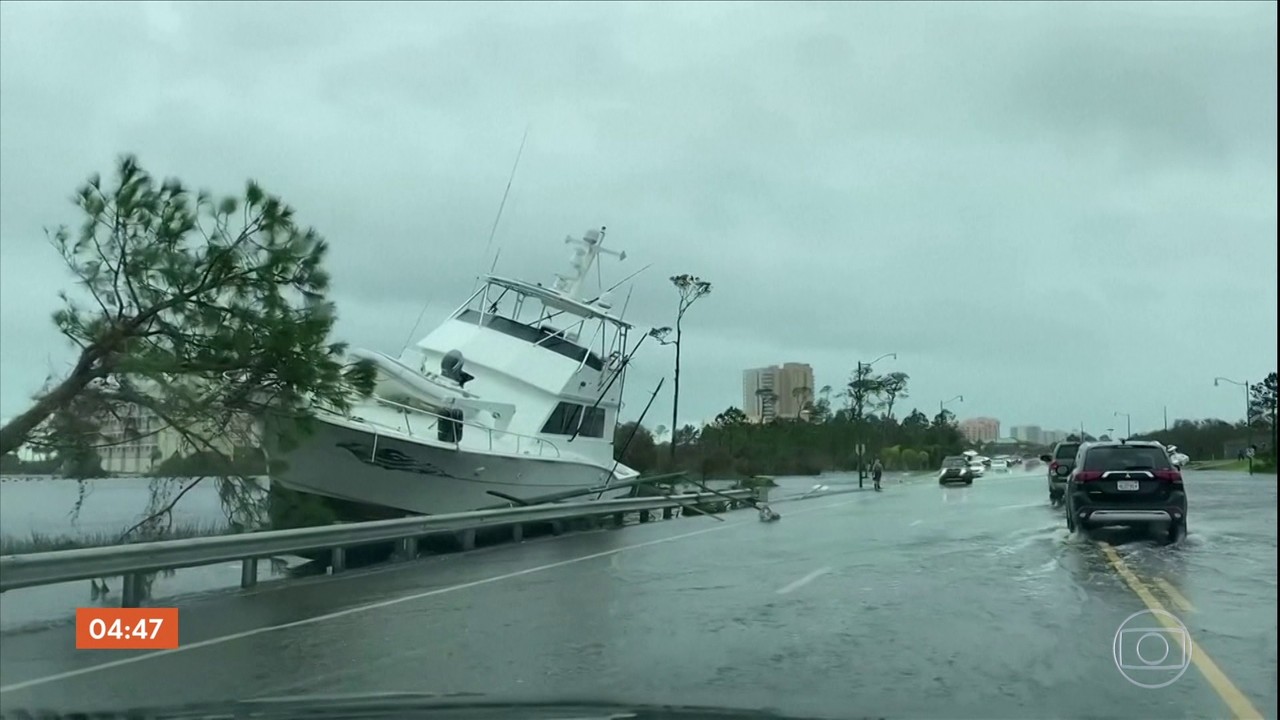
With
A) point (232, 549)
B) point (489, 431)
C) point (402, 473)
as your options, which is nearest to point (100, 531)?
point (232, 549)

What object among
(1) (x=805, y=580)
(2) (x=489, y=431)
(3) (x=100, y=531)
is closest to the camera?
(1) (x=805, y=580)

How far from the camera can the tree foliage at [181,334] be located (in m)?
15.0

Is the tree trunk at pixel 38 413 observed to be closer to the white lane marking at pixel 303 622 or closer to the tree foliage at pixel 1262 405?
the white lane marking at pixel 303 622

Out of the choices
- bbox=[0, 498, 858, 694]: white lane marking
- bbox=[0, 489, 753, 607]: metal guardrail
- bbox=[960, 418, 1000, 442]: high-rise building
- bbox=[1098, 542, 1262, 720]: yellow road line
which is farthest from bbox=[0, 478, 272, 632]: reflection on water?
bbox=[960, 418, 1000, 442]: high-rise building

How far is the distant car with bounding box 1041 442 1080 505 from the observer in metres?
32.5

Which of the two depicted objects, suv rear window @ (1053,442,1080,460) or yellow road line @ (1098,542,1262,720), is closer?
yellow road line @ (1098,542,1262,720)

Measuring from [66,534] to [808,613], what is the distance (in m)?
10.8

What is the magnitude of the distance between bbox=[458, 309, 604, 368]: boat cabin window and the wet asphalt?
11.0m

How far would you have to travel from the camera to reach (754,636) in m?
10.4

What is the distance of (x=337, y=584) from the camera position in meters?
15.3

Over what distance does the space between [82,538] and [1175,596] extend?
13122 mm

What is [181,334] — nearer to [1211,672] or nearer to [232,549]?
[232,549]

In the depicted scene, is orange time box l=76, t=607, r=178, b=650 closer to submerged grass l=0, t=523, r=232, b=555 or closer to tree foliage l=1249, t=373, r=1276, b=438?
submerged grass l=0, t=523, r=232, b=555

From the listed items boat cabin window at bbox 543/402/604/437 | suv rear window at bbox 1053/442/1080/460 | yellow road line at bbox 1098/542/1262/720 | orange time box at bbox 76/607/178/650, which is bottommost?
orange time box at bbox 76/607/178/650
